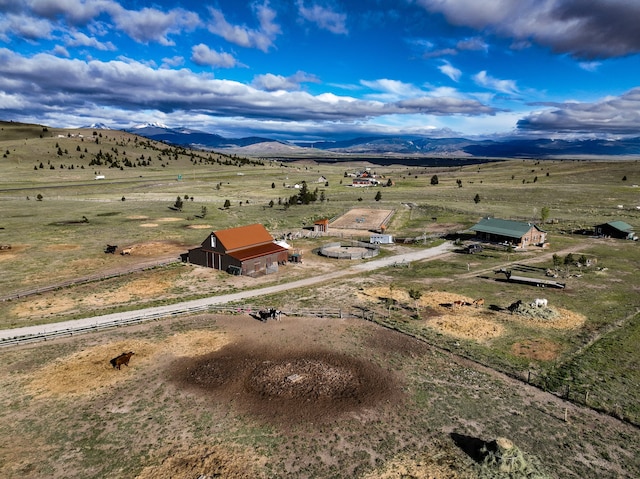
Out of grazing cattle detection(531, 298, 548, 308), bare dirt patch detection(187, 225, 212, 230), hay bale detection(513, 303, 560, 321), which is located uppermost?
grazing cattle detection(531, 298, 548, 308)

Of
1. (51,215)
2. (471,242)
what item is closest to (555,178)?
(471,242)

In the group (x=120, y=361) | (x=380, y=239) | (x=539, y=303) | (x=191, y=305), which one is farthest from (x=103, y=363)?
(x=380, y=239)

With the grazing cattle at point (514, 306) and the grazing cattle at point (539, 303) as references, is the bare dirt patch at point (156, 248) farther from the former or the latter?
the grazing cattle at point (539, 303)

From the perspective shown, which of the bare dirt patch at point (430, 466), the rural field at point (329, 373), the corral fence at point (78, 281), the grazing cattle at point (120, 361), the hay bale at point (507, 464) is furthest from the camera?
the corral fence at point (78, 281)

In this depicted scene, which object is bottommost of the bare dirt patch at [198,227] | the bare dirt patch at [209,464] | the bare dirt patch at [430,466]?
the bare dirt patch at [209,464]

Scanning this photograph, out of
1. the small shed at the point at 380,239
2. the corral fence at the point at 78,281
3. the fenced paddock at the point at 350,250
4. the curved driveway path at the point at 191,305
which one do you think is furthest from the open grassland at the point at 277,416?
the small shed at the point at 380,239

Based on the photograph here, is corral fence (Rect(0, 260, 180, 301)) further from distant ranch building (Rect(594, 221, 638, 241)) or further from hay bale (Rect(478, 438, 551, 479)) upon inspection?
distant ranch building (Rect(594, 221, 638, 241))

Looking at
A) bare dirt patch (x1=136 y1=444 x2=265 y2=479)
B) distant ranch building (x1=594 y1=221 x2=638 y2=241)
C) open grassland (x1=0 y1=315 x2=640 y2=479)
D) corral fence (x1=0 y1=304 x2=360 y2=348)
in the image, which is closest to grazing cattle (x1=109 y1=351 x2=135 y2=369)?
open grassland (x1=0 y1=315 x2=640 y2=479)
